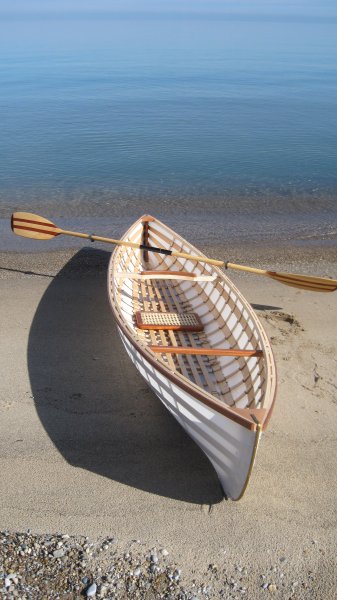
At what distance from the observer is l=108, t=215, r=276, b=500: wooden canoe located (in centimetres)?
521

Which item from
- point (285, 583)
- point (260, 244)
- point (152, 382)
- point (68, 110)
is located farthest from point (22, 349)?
point (68, 110)

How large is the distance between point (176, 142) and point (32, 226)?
36.6ft

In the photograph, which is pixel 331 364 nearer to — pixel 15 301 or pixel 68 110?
pixel 15 301

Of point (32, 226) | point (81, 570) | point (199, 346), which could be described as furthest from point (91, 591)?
point (32, 226)

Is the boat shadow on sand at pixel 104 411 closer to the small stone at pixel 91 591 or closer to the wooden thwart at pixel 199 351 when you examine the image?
the wooden thwart at pixel 199 351

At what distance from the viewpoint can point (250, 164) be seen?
1773 cm

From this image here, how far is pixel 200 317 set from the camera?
25.8 ft

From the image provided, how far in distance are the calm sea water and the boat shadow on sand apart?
446 cm

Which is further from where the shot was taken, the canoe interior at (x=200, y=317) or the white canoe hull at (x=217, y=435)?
the canoe interior at (x=200, y=317)

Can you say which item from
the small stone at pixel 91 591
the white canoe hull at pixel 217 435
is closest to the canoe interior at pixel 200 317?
the white canoe hull at pixel 217 435

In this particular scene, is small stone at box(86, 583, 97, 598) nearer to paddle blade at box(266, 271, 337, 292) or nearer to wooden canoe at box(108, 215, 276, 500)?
wooden canoe at box(108, 215, 276, 500)

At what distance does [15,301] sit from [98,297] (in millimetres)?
1232

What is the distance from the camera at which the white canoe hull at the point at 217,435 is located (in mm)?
4996

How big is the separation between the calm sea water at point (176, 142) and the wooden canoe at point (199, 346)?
13.6ft
